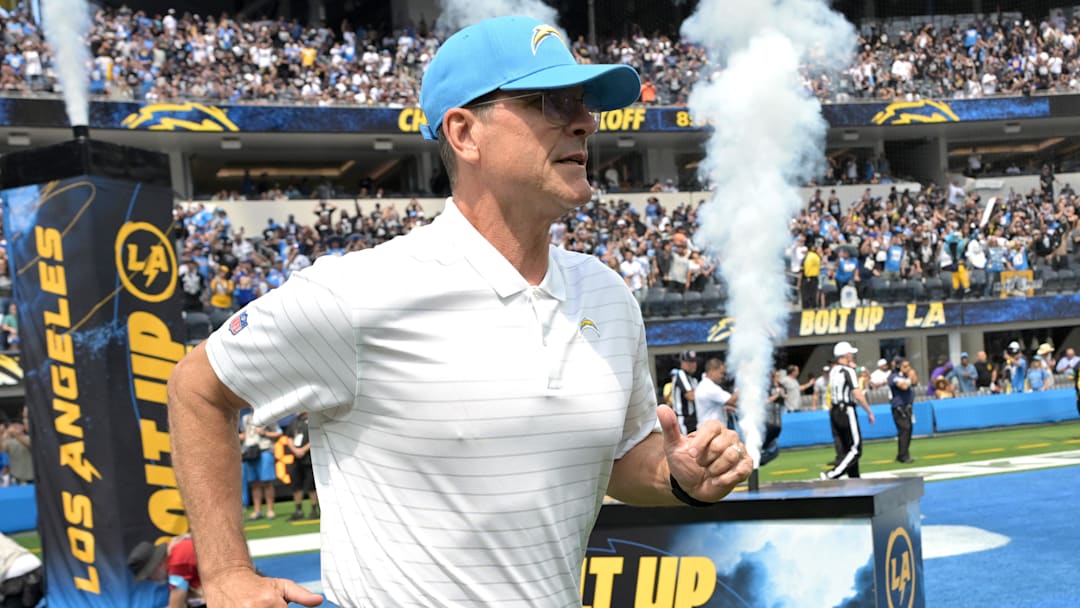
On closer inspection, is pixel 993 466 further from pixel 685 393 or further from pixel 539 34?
pixel 539 34

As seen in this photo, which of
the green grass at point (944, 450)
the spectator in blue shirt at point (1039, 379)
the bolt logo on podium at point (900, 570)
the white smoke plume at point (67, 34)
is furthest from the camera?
the spectator in blue shirt at point (1039, 379)

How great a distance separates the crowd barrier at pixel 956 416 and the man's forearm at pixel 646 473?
63.3ft

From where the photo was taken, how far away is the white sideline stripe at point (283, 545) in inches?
460

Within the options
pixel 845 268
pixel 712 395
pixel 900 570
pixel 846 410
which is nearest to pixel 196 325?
pixel 712 395

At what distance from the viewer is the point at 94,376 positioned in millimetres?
7891

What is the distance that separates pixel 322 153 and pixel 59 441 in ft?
92.1

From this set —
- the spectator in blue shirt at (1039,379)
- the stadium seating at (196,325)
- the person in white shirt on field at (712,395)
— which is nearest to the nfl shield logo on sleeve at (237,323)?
the person in white shirt on field at (712,395)

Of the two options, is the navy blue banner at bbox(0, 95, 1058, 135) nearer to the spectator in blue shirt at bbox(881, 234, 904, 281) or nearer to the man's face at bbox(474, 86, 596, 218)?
the spectator in blue shirt at bbox(881, 234, 904, 281)

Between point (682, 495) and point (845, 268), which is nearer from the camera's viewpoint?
point (682, 495)

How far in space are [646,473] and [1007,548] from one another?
317 inches

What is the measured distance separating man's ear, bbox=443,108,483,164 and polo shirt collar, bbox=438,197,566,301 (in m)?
0.11

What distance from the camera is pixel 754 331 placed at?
15.5 m

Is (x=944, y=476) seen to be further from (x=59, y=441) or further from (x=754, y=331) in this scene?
(x=59, y=441)

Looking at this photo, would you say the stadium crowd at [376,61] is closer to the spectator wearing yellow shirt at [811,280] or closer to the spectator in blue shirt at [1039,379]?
the spectator wearing yellow shirt at [811,280]
